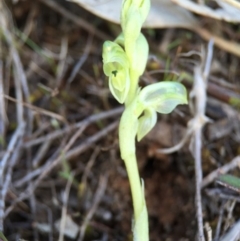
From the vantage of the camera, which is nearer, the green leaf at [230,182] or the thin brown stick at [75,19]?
the green leaf at [230,182]

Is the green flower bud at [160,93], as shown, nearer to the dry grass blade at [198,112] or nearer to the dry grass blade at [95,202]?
the dry grass blade at [198,112]

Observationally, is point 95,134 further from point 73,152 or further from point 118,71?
point 118,71

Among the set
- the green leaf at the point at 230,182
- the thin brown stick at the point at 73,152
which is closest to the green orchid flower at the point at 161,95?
the green leaf at the point at 230,182

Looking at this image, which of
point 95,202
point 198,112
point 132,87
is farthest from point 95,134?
point 132,87

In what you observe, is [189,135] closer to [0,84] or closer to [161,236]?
[161,236]

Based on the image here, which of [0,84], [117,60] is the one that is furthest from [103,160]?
[117,60]

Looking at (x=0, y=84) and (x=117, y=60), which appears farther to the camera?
(x=0, y=84)

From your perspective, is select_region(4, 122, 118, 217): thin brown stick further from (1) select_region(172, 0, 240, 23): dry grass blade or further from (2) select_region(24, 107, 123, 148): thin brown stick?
(1) select_region(172, 0, 240, 23): dry grass blade

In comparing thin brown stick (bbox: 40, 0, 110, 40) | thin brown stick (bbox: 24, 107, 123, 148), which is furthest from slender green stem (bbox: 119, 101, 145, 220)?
thin brown stick (bbox: 40, 0, 110, 40)
